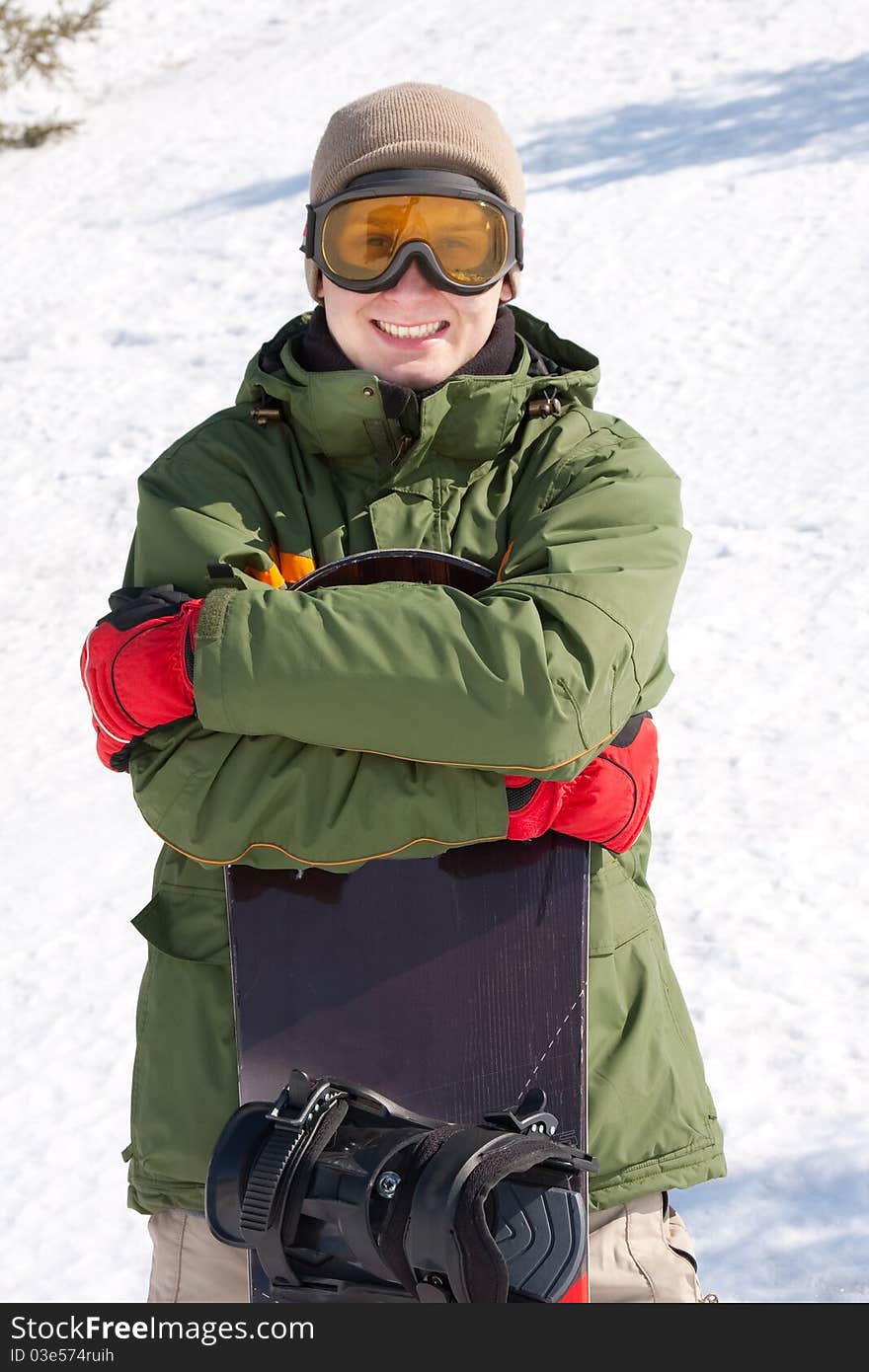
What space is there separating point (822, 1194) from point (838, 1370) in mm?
1337

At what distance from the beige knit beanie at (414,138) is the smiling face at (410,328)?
0.51 ft

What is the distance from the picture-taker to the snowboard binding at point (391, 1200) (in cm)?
156

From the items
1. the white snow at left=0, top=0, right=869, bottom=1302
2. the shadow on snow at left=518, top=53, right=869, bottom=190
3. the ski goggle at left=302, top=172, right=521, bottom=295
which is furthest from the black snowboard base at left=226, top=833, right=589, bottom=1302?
the shadow on snow at left=518, top=53, right=869, bottom=190

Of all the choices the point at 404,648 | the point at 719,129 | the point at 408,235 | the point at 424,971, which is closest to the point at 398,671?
the point at 404,648

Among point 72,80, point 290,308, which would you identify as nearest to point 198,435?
point 290,308

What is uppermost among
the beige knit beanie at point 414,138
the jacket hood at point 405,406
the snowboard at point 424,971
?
the beige knit beanie at point 414,138

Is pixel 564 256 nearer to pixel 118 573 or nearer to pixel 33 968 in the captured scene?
pixel 118 573

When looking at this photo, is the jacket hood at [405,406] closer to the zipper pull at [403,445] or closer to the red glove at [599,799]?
the zipper pull at [403,445]

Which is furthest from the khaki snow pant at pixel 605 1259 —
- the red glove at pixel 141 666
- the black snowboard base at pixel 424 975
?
the red glove at pixel 141 666

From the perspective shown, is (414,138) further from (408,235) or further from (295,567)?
(295,567)

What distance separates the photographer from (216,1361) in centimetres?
181

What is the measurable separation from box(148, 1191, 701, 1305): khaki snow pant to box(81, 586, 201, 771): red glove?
70cm

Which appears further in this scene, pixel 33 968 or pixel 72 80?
pixel 72 80

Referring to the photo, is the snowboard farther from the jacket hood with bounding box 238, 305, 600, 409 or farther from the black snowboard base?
the jacket hood with bounding box 238, 305, 600, 409
